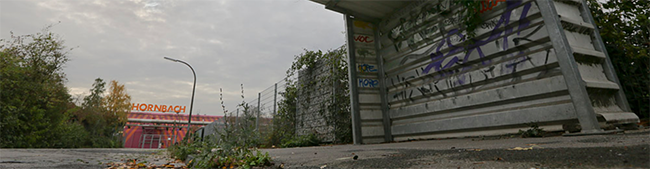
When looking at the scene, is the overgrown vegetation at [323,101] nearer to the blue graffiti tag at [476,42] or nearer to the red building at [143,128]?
the blue graffiti tag at [476,42]

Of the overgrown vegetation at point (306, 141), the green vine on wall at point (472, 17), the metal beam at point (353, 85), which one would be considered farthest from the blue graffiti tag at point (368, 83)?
the green vine on wall at point (472, 17)

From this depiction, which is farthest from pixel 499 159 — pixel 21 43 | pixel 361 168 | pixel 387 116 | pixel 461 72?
pixel 21 43

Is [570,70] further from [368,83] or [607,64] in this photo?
[368,83]

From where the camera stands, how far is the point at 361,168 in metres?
1.46

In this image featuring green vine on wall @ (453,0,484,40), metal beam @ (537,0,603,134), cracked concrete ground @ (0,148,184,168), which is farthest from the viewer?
green vine on wall @ (453,0,484,40)

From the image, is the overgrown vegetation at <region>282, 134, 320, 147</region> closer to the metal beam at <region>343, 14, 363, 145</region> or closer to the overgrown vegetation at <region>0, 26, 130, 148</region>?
the metal beam at <region>343, 14, 363, 145</region>

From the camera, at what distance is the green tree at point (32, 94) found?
395 inches

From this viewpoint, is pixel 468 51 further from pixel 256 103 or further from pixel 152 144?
pixel 152 144

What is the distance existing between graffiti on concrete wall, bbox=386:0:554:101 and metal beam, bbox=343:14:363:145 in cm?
68

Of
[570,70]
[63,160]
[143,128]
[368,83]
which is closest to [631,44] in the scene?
[570,70]

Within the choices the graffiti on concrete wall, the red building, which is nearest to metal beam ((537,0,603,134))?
the graffiti on concrete wall

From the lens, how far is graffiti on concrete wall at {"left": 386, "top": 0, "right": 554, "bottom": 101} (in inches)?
135

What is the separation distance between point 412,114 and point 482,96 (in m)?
1.26

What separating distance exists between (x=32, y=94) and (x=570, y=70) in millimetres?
15700
